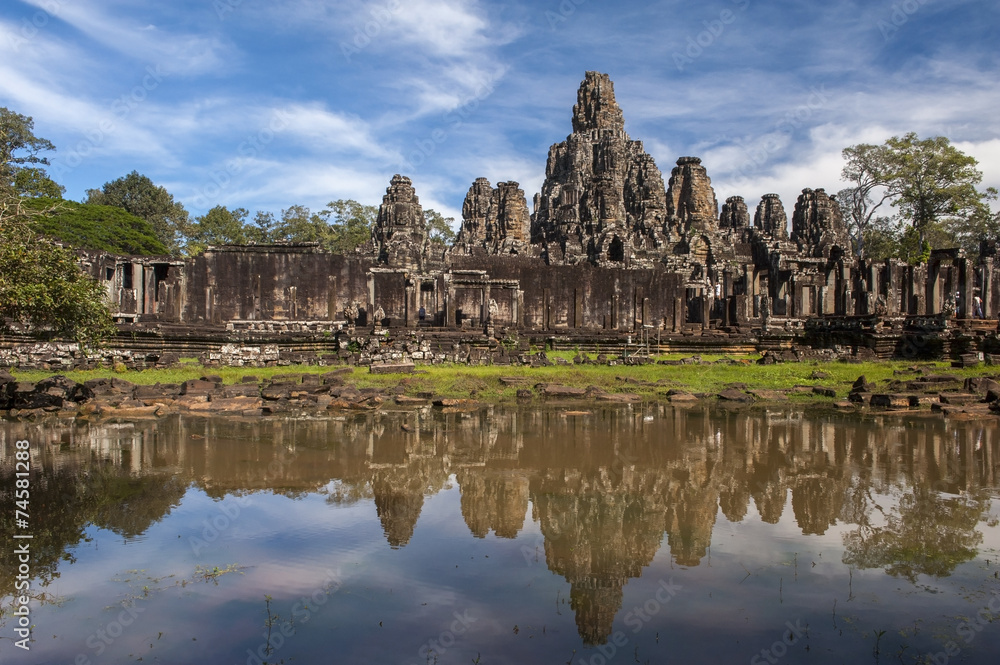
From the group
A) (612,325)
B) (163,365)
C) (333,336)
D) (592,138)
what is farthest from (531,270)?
(592,138)

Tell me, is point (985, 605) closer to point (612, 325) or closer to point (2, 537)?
point (2, 537)

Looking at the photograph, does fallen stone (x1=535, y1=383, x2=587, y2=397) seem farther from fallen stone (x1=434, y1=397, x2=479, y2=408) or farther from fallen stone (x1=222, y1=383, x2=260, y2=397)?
fallen stone (x1=222, y1=383, x2=260, y2=397)

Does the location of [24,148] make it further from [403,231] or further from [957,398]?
[957,398]

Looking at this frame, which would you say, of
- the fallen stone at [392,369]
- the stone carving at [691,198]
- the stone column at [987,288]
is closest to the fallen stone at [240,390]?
the fallen stone at [392,369]

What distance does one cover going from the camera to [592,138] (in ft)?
182

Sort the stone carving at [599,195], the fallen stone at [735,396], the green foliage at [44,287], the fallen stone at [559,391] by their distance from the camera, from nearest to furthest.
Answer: the green foliage at [44,287]
the fallen stone at [735,396]
the fallen stone at [559,391]
the stone carving at [599,195]

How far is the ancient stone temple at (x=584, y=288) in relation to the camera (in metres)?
23.5

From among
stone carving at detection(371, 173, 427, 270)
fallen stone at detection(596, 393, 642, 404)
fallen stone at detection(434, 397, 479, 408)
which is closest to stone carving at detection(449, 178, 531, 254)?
stone carving at detection(371, 173, 427, 270)

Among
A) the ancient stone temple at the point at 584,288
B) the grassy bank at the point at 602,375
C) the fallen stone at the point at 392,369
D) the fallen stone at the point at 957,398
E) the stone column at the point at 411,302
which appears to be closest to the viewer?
the fallen stone at the point at 957,398

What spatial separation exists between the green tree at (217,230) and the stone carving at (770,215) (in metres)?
40.0

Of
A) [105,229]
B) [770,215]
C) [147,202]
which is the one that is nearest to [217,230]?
[147,202]

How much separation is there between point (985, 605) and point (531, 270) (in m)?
24.6

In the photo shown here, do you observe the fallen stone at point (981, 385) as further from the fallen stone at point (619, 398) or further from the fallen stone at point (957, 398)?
the fallen stone at point (619, 398)

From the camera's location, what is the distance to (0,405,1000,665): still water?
13.8 ft
